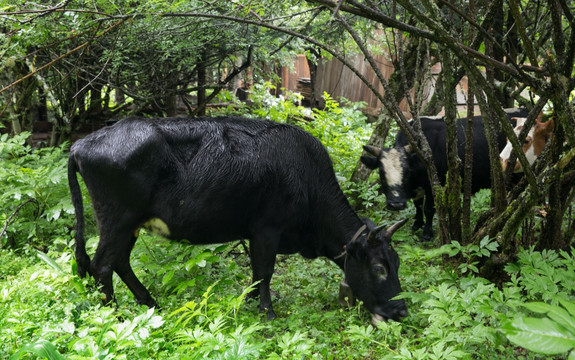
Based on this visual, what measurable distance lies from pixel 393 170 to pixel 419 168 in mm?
393

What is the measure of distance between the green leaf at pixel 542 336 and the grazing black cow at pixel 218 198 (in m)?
2.66

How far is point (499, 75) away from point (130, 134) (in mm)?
4822

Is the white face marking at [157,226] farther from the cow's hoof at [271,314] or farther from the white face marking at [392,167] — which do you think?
the white face marking at [392,167]

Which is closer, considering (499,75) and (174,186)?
(174,186)

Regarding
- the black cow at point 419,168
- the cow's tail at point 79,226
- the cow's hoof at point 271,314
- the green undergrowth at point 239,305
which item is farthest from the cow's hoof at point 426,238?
the cow's tail at point 79,226

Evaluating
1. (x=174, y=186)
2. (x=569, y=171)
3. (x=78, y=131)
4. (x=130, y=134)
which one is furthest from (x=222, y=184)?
(x=78, y=131)

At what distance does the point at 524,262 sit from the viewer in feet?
11.1

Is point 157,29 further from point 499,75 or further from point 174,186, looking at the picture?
point 499,75

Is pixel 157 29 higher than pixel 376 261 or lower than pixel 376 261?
higher

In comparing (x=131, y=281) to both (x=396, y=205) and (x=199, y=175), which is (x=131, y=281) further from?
(x=396, y=205)

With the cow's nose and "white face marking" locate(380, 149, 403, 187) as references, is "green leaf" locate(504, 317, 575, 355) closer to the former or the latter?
the cow's nose

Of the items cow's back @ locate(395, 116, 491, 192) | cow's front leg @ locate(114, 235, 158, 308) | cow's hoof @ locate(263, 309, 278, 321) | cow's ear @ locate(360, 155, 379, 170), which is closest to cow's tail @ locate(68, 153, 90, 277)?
cow's front leg @ locate(114, 235, 158, 308)

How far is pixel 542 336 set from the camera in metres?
1.54

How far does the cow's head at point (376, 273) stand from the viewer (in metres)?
4.27
